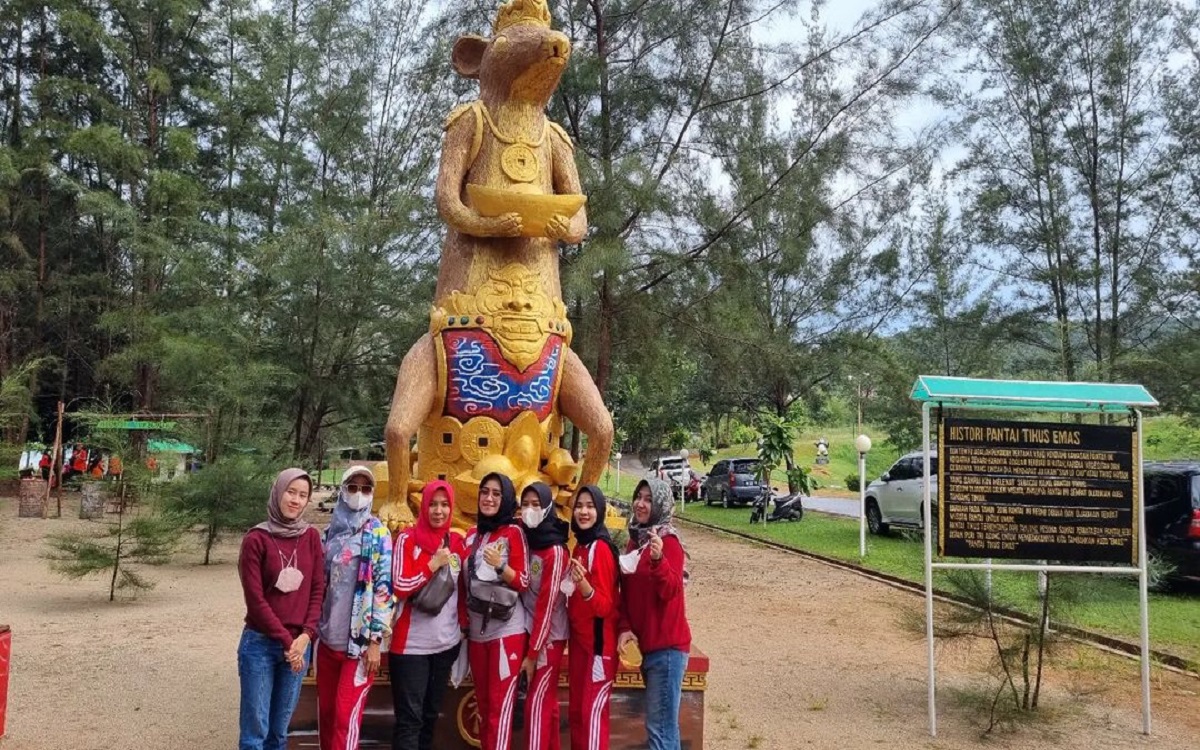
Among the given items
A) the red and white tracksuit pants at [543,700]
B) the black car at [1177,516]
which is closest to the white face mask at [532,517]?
the red and white tracksuit pants at [543,700]

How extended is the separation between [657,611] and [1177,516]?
727 centimetres

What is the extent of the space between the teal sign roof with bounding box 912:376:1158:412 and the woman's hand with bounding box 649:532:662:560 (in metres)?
2.14

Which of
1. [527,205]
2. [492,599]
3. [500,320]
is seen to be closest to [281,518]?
[492,599]

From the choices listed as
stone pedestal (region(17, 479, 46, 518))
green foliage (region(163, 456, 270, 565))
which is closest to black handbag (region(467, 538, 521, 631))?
green foliage (region(163, 456, 270, 565))

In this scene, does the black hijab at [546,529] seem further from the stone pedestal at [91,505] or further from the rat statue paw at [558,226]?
the stone pedestal at [91,505]

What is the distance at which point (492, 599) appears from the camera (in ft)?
10.7

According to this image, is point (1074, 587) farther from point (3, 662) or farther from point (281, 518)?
point (3, 662)

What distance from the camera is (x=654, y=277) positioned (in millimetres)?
11516

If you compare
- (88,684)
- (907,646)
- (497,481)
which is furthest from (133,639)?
(907,646)

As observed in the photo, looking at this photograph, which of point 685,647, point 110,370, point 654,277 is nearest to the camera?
point 685,647

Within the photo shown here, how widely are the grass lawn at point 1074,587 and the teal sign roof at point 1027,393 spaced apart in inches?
41.1

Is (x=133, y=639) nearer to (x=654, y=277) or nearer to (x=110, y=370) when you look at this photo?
(x=654, y=277)

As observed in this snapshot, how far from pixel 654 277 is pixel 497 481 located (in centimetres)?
838

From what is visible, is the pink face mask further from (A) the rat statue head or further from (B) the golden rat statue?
(A) the rat statue head
